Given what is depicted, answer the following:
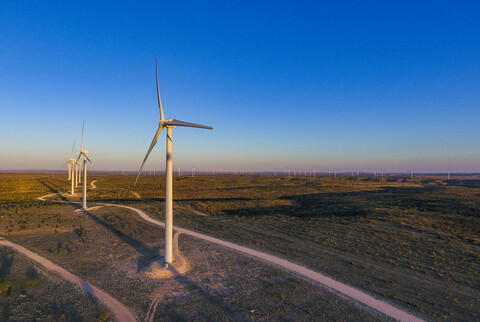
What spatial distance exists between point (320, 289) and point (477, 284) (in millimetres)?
9444

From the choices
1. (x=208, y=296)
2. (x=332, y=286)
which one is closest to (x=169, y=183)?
(x=208, y=296)

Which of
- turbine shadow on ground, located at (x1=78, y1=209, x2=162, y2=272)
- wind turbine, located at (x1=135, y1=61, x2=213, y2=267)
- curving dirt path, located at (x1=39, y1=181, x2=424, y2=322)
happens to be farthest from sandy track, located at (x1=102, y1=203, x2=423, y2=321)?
wind turbine, located at (x1=135, y1=61, x2=213, y2=267)

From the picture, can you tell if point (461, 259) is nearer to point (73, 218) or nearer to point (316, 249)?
point (316, 249)

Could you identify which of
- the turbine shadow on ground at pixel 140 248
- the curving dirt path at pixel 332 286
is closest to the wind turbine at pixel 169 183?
the turbine shadow on ground at pixel 140 248

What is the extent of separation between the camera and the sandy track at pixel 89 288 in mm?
11719

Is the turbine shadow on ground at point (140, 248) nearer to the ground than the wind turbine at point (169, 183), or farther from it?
nearer to the ground

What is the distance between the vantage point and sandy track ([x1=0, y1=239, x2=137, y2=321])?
11.7m

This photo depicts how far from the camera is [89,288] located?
14266mm

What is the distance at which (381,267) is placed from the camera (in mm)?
17344

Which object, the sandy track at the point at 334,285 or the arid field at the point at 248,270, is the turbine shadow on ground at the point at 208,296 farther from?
the sandy track at the point at 334,285

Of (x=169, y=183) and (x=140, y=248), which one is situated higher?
(x=169, y=183)

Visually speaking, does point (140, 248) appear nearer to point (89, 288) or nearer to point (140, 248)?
point (140, 248)

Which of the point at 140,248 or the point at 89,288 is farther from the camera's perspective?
the point at 140,248

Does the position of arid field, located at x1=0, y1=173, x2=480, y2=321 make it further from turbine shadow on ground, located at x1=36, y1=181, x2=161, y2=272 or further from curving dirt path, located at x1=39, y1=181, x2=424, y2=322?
curving dirt path, located at x1=39, y1=181, x2=424, y2=322
